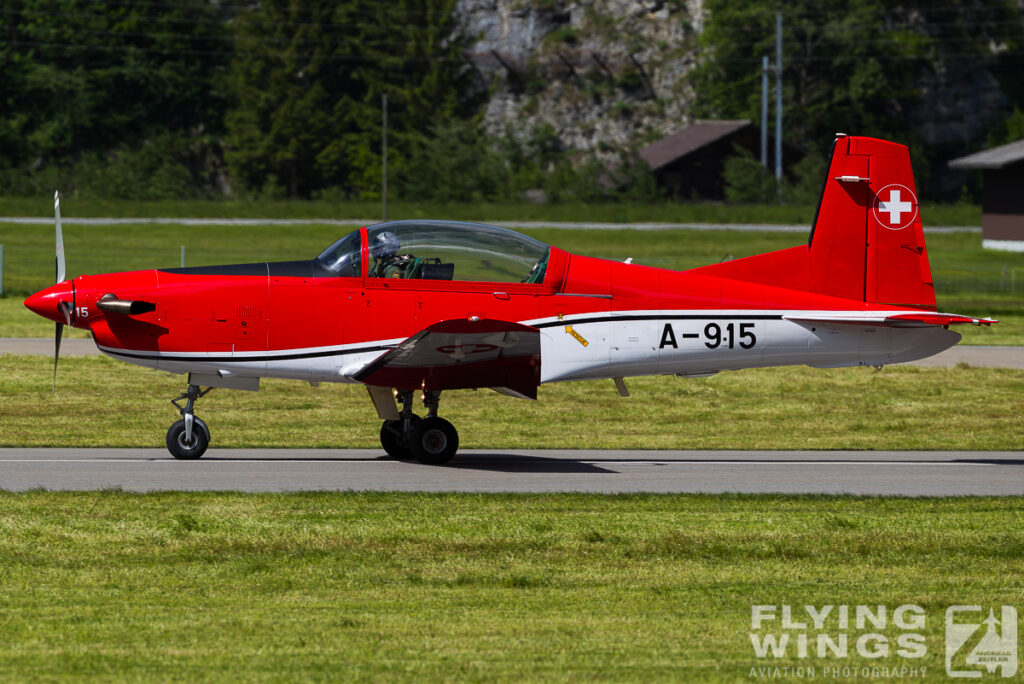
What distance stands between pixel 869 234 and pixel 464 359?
14.2 ft

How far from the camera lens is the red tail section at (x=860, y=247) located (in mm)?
13508

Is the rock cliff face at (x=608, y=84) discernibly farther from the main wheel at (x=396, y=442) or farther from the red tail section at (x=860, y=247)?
the main wheel at (x=396, y=442)

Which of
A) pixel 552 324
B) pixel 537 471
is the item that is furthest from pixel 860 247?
pixel 537 471

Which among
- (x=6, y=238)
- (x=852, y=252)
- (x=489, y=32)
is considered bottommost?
(x=6, y=238)

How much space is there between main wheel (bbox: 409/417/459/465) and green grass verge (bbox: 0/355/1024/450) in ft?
5.34

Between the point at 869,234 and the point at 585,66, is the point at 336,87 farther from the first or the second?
the point at 869,234

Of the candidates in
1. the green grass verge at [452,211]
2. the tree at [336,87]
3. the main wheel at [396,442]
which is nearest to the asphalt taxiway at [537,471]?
the main wheel at [396,442]

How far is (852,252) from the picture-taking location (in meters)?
13.5

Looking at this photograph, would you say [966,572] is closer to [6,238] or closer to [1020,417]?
[1020,417]

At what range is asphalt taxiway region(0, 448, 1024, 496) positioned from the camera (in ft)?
39.3

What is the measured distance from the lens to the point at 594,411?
1733 centimetres

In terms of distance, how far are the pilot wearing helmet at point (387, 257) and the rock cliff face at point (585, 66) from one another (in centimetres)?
6754

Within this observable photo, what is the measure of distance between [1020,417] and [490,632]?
11.8m

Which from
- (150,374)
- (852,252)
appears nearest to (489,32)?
(150,374)
